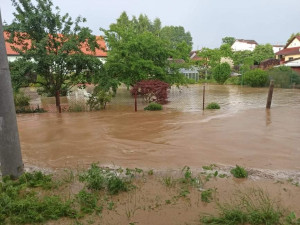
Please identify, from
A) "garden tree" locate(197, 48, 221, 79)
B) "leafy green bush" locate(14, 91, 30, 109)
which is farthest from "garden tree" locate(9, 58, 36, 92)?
"garden tree" locate(197, 48, 221, 79)

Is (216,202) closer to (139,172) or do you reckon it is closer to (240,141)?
(139,172)

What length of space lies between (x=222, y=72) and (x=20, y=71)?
81.4 feet

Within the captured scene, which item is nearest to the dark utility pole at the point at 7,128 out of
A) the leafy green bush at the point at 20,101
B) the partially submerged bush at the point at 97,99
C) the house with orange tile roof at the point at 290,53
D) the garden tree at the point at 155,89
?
the partially submerged bush at the point at 97,99

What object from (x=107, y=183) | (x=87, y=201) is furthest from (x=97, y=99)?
(x=87, y=201)

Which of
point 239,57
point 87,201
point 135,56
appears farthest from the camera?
point 239,57

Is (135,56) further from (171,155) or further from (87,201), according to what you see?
(87,201)

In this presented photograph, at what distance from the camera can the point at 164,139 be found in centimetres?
763

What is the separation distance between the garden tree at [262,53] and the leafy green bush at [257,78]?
65.5 feet

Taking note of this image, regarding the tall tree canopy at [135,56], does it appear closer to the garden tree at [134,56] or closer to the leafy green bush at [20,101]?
the garden tree at [134,56]

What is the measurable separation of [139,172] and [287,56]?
43602 millimetres

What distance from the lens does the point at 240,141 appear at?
23.6 ft

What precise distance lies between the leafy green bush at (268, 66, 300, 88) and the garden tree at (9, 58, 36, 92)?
21.7 meters

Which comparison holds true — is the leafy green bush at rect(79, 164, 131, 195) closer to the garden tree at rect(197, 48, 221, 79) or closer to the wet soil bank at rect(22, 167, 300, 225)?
the wet soil bank at rect(22, 167, 300, 225)

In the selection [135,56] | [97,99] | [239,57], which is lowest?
[97,99]
